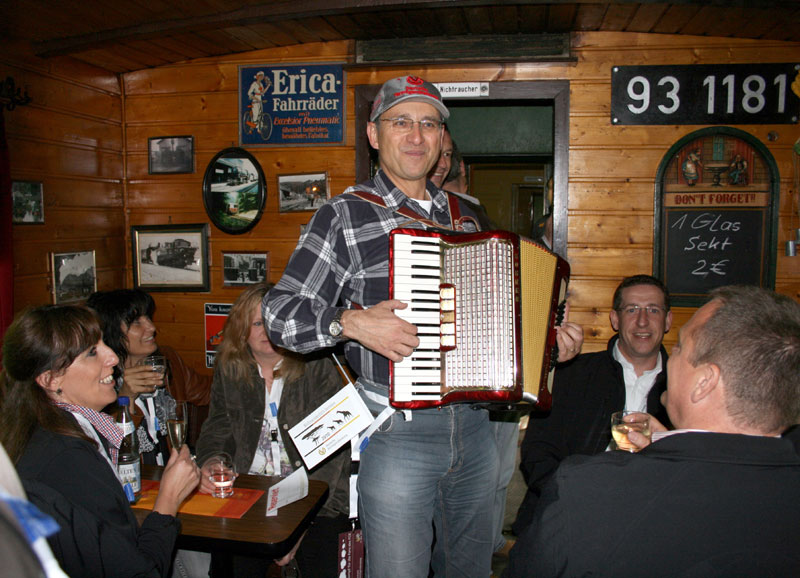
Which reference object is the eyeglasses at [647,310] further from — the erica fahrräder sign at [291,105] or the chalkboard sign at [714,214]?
the erica fahrräder sign at [291,105]

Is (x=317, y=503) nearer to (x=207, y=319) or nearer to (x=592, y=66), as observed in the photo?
(x=207, y=319)

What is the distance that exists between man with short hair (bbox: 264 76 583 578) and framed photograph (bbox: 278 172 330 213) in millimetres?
1796

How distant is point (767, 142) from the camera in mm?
3174

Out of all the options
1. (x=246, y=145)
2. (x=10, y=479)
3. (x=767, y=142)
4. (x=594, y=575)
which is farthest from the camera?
(x=246, y=145)

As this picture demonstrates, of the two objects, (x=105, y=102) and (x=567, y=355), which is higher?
(x=105, y=102)

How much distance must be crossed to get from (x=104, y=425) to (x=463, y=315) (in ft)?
3.92

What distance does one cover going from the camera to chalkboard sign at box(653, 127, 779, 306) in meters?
3.20

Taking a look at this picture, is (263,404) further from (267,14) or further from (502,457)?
(267,14)

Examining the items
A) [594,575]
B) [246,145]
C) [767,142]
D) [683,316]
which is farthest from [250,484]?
[767,142]

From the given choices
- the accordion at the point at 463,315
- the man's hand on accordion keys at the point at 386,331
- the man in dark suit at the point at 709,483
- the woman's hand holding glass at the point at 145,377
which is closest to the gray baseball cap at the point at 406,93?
the accordion at the point at 463,315

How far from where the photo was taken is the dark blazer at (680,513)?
3.05ft

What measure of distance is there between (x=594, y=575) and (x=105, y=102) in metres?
Answer: 3.84

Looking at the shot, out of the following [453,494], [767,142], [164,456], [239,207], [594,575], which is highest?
[767,142]

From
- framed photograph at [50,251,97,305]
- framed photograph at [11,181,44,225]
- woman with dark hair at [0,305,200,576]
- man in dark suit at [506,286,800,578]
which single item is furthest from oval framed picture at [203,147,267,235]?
man in dark suit at [506,286,800,578]
